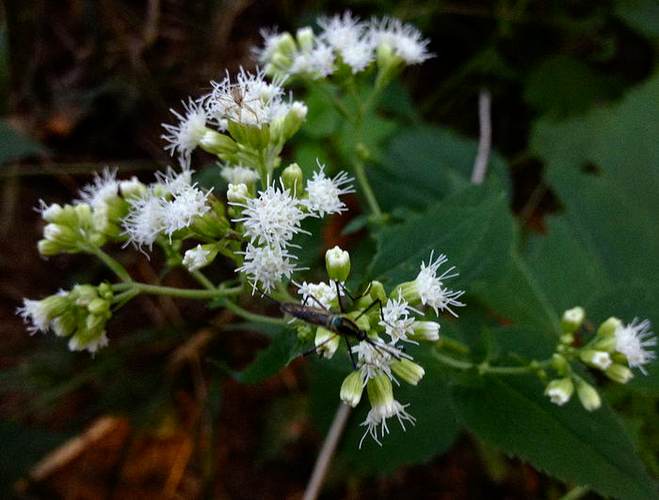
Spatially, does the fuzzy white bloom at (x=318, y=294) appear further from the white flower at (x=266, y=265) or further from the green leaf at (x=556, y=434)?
the green leaf at (x=556, y=434)

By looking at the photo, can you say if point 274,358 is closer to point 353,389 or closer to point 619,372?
point 353,389

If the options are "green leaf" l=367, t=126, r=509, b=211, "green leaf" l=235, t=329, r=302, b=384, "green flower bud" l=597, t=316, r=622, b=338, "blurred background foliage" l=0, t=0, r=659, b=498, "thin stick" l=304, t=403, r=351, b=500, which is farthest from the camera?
"green leaf" l=367, t=126, r=509, b=211

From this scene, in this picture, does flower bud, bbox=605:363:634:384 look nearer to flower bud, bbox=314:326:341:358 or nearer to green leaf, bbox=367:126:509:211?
flower bud, bbox=314:326:341:358

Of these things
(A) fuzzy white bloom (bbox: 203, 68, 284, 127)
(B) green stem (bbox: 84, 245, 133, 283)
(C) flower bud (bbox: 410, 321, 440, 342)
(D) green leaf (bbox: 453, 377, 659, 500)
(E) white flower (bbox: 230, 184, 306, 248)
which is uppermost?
(A) fuzzy white bloom (bbox: 203, 68, 284, 127)

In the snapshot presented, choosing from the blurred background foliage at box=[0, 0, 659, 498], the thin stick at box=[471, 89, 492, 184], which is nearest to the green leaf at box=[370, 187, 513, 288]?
the blurred background foliage at box=[0, 0, 659, 498]

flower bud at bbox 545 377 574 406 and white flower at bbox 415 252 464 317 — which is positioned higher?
white flower at bbox 415 252 464 317

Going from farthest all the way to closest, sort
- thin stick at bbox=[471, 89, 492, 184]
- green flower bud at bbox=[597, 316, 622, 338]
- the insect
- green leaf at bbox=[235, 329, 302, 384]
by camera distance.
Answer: thin stick at bbox=[471, 89, 492, 184]
green flower bud at bbox=[597, 316, 622, 338]
green leaf at bbox=[235, 329, 302, 384]
the insect

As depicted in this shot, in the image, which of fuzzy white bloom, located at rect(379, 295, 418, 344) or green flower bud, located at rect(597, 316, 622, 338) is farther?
green flower bud, located at rect(597, 316, 622, 338)
